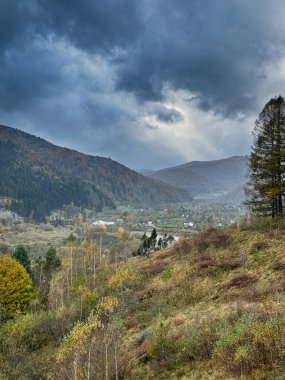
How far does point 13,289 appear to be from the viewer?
7025cm

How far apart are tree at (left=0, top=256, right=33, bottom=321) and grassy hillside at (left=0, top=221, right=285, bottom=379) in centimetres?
1378

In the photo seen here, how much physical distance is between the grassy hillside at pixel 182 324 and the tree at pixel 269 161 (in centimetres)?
467

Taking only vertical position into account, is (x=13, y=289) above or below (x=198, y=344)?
below

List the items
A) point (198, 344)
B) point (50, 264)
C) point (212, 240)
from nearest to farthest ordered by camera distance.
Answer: point (198, 344), point (212, 240), point (50, 264)

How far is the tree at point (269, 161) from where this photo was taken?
5166cm

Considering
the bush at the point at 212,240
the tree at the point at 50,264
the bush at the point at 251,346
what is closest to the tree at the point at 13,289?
the tree at the point at 50,264

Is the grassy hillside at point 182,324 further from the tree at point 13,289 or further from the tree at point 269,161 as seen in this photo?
the tree at point 13,289

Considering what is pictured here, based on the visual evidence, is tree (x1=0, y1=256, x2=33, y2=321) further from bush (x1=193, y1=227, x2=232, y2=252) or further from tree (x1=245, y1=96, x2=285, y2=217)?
tree (x1=245, y1=96, x2=285, y2=217)

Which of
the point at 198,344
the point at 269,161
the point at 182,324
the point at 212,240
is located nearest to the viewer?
the point at 198,344

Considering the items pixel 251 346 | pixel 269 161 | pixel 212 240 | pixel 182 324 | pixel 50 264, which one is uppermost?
pixel 269 161

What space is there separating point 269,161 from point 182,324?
31.0 metres

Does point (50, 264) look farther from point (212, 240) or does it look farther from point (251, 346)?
point (251, 346)

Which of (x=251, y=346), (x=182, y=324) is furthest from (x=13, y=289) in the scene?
(x=251, y=346)

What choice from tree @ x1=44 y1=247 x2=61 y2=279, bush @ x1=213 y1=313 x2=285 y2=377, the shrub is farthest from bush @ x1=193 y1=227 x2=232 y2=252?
tree @ x1=44 y1=247 x2=61 y2=279
